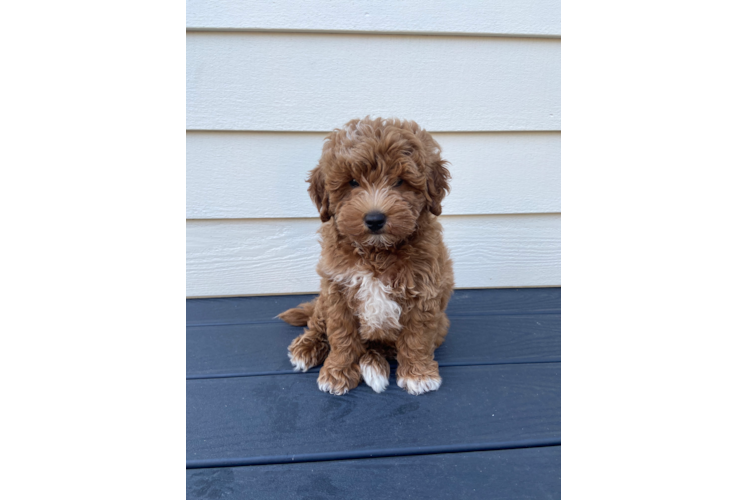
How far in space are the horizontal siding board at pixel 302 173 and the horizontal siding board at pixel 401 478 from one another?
1928 millimetres

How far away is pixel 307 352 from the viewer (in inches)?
99.7

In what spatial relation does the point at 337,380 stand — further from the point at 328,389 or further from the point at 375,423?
the point at 375,423

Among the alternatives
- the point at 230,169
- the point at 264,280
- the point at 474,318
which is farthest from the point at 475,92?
the point at 264,280

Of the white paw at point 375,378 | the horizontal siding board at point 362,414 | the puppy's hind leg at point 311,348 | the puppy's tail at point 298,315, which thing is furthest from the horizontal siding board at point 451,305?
the white paw at point 375,378

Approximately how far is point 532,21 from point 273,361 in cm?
290

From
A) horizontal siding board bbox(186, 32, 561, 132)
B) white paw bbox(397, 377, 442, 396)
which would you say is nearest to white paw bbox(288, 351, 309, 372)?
white paw bbox(397, 377, 442, 396)

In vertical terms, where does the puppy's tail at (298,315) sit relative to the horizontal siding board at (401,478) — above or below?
above

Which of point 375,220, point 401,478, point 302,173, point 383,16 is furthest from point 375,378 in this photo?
point 383,16

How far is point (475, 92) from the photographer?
3.14 metres

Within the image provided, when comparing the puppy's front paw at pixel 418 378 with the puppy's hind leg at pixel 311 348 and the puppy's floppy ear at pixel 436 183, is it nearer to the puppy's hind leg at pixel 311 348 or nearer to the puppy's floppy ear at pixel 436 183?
the puppy's hind leg at pixel 311 348

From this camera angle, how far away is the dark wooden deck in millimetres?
1702

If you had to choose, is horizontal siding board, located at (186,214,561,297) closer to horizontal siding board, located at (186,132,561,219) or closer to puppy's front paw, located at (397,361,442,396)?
horizontal siding board, located at (186,132,561,219)

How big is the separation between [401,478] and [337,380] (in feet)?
2.30

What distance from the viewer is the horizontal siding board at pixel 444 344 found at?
8.46 feet
